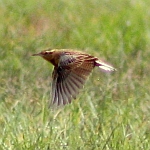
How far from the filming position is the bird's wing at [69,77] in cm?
593

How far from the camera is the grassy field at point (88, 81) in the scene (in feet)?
19.4

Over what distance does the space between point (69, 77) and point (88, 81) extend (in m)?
1.37

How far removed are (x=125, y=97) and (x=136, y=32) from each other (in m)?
2.08

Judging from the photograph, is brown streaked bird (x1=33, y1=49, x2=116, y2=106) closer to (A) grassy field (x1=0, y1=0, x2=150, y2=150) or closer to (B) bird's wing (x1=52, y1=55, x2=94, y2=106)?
(B) bird's wing (x1=52, y1=55, x2=94, y2=106)

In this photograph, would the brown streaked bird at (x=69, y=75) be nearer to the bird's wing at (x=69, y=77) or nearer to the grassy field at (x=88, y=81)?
the bird's wing at (x=69, y=77)

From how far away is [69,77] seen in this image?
5.96 meters

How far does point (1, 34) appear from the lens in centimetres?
882

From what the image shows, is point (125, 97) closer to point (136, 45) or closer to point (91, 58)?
point (91, 58)

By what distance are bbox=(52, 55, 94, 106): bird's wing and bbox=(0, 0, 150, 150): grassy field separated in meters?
0.20

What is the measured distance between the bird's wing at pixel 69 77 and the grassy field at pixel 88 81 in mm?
198

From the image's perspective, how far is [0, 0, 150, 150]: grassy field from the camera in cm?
592

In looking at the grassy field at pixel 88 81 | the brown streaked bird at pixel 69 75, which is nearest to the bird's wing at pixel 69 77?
the brown streaked bird at pixel 69 75

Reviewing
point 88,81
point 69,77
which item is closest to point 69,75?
point 69,77

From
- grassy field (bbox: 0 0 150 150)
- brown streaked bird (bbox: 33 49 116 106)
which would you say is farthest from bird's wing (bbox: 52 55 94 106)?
grassy field (bbox: 0 0 150 150)
